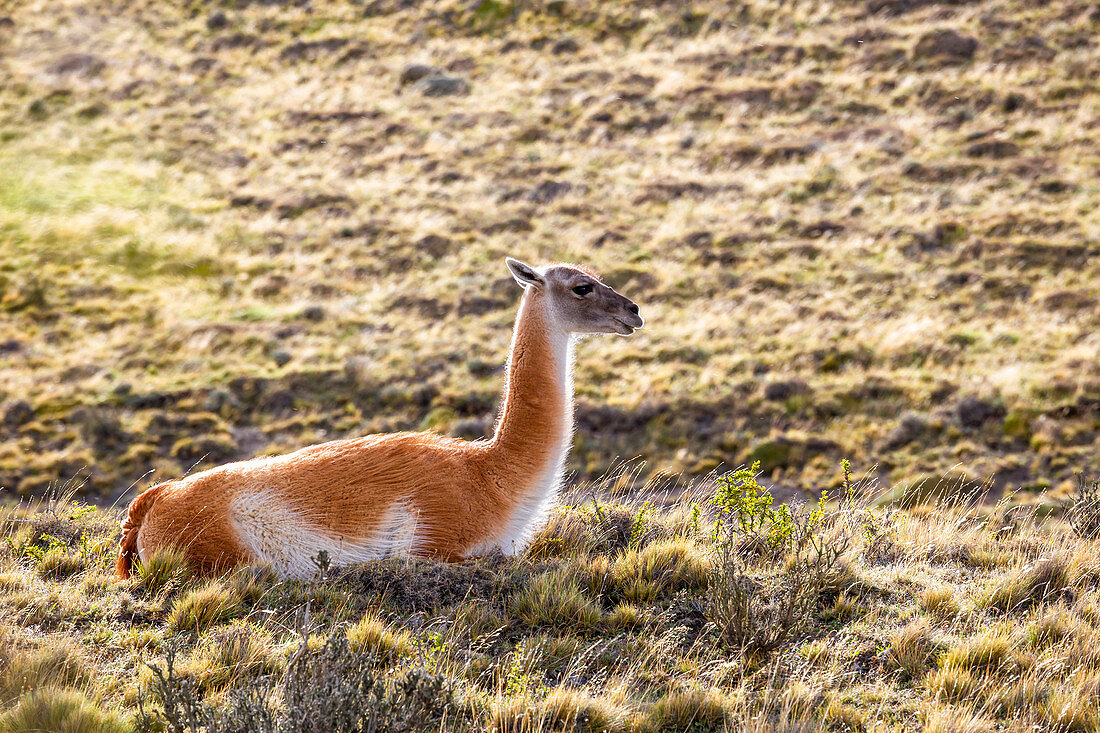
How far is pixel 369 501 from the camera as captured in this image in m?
4.50

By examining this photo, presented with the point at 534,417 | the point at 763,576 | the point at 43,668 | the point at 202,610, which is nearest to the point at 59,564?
the point at 202,610

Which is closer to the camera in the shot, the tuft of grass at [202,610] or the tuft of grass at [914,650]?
the tuft of grass at [914,650]

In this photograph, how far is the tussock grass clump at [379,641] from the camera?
3.79 meters

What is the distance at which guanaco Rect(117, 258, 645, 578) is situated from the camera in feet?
14.6

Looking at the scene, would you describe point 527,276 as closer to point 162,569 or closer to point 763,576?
point 763,576

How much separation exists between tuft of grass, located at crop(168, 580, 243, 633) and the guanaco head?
2.30 m

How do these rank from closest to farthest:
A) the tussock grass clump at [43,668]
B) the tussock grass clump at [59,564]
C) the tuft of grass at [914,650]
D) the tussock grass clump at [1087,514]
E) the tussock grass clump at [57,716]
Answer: the tussock grass clump at [57,716]
the tussock grass clump at [43,668]
the tuft of grass at [914,650]
the tussock grass clump at [59,564]
the tussock grass clump at [1087,514]

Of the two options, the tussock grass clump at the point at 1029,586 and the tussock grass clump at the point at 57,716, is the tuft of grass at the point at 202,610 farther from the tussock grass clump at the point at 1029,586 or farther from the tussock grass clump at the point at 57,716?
the tussock grass clump at the point at 1029,586

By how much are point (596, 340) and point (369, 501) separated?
14.3 m

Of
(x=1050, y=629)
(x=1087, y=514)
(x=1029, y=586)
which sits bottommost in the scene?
(x=1087, y=514)

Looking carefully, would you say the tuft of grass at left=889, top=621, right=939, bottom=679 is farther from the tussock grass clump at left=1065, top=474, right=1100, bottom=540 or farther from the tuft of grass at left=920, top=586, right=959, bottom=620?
the tussock grass clump at left=1065, top=474, right=1100, bottom=540

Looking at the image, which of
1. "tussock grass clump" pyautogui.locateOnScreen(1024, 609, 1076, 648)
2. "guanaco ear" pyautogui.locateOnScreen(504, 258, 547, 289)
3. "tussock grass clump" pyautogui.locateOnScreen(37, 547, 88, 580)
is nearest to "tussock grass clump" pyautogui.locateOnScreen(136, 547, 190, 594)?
"tussock grass clump" pyautogui.locateOnScreen(37, 547, 88, 580)

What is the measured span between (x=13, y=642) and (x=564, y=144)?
24.8 meters

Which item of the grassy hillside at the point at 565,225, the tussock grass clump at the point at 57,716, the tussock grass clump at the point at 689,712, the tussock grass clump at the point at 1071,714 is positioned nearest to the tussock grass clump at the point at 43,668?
the tussock grass clump at the point at 57,716
